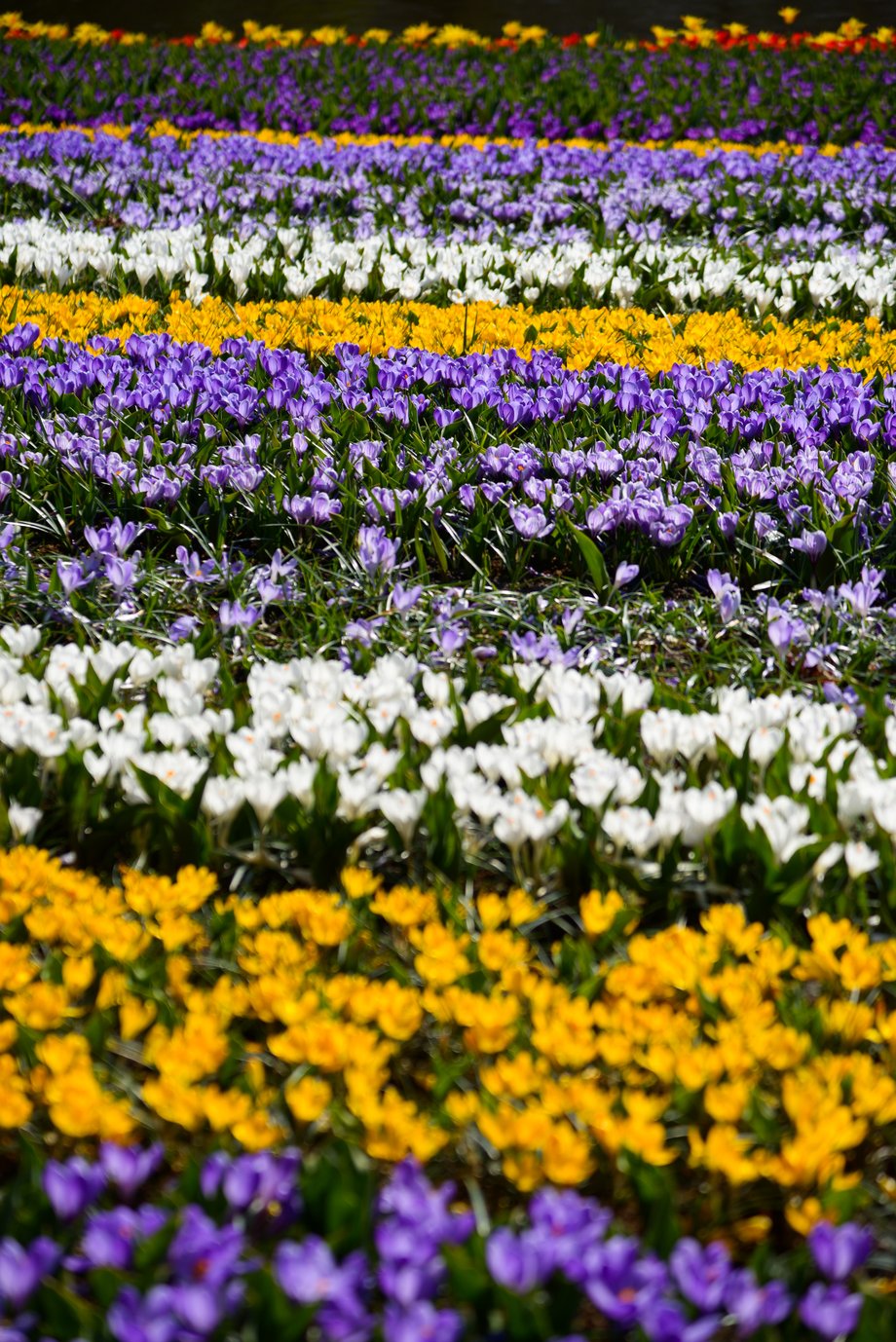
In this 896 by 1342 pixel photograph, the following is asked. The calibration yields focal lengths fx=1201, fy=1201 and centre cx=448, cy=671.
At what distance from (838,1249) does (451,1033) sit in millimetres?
640

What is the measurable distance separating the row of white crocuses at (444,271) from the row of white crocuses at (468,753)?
3712mm

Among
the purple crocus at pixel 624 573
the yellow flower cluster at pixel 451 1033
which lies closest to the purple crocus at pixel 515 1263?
the yellow flower cluster at pixel 451 1033

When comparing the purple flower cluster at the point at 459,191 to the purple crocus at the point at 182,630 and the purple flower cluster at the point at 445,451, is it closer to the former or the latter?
the purple flower cluster at the point at 445,451

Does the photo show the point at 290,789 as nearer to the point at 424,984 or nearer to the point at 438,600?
the point at 424,984

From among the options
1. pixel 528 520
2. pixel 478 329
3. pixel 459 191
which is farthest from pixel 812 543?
pixel 459 191

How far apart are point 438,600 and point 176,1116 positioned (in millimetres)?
1816

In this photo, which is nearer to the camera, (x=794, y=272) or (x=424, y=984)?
(x=424, y=984)

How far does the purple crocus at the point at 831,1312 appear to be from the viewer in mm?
1247

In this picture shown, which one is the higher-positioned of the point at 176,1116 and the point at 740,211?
the point at 740,211

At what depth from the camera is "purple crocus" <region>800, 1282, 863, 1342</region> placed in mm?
1247

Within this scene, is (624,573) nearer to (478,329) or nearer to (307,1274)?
(307,1274)

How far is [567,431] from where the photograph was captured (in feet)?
12.7

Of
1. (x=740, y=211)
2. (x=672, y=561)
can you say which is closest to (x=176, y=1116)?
(x=672, y=561)

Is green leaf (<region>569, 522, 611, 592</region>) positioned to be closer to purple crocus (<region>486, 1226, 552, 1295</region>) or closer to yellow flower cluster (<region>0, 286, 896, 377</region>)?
yellow flower cluster (<region>0, 286, 896, 377</region>)
